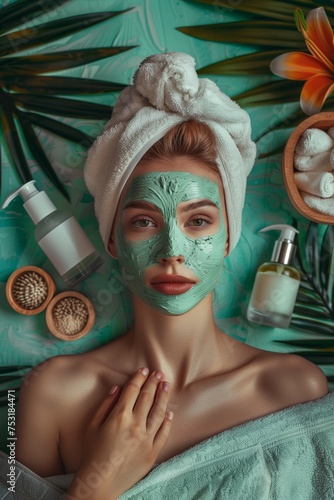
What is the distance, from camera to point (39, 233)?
1567mm

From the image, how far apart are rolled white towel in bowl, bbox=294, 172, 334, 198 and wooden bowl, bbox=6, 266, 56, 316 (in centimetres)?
73

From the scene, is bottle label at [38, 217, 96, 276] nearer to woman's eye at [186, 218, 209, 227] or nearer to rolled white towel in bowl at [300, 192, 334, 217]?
woman's eye at [186, 218, 209, 227]

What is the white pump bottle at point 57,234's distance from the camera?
1.55 m

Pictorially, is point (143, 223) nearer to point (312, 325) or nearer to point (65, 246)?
point (65, 246)

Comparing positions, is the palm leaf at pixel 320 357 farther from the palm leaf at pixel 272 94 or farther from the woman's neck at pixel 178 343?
the palm leaf at pixel 272 94

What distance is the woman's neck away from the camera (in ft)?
4.84

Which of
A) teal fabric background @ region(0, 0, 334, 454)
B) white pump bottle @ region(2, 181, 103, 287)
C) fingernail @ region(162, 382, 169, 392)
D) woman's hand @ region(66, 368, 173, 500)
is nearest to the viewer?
woman's hand @ region(66, 368, 173, 500)

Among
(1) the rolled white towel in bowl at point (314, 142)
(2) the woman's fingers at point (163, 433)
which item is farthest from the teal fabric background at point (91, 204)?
(2) the woman's fingers at point (163, 433)

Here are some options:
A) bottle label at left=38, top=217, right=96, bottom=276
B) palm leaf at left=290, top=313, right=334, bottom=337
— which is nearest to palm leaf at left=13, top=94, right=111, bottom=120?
bottle label at left=38, top=217, right=96, bottom=276

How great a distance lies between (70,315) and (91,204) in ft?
1.05

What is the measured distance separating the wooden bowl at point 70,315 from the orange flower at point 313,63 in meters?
0.82

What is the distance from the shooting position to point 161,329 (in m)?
1.48

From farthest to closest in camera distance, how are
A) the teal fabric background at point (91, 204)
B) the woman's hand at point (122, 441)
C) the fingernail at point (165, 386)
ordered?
the teal fabric background at point (91, 204) → the fingernail at point (165, 386) → the woman's hand at point (122, 441)

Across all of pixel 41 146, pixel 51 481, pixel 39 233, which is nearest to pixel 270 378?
pixel 51 481
